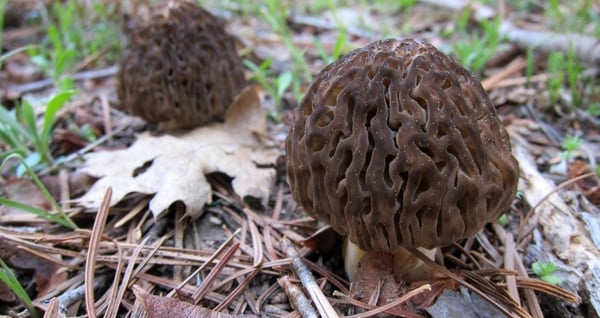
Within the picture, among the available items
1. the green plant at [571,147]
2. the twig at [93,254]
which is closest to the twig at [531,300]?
the green plant at [571,147]

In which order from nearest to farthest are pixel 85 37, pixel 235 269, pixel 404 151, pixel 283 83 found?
pixel 404 151 < pixel 235 269 < pixel 283 83 < pixel 85 37

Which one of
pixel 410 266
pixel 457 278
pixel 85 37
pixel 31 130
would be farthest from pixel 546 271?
pixel 85 37

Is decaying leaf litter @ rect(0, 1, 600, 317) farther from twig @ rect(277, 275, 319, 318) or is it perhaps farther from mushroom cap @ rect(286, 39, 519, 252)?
mushroom cap @ rect(286, 39, 519, 252)

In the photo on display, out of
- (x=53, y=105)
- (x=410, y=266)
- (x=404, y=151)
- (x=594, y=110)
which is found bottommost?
(x=410, y=266)

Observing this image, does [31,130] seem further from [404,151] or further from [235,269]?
[404,151]

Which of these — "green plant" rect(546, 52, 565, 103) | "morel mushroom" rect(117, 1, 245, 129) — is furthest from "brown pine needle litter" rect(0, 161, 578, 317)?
"green plant" rect(546, 52, 565, 103)

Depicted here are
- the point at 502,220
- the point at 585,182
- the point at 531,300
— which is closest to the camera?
the point at 531,300

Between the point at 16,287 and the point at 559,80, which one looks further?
the point at 559,80
